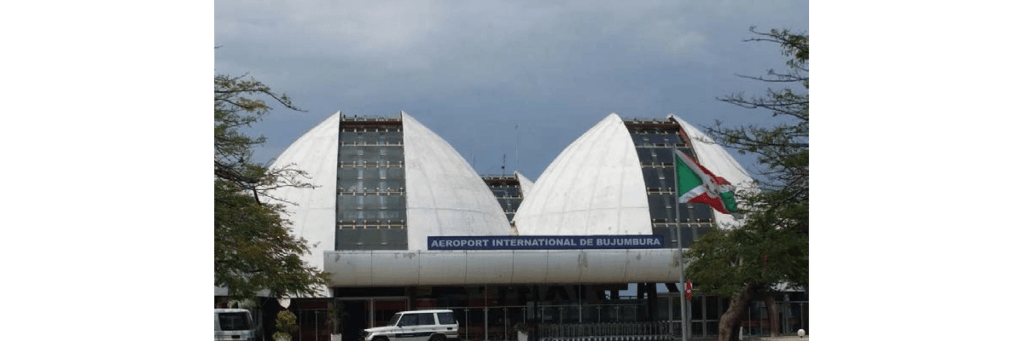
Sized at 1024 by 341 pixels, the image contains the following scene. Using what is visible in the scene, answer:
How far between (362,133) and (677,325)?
549 inches

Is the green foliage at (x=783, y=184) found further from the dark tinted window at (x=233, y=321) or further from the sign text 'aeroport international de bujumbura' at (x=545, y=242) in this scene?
the sign text 'aeroport international de bujumbura' at (x=545, y=242)

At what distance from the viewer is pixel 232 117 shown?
12773 millimetres

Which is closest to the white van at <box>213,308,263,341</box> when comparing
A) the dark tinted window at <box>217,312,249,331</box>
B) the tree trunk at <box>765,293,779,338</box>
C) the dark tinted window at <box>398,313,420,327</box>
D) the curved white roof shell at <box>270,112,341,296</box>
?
the dark tinted window at <box>217,312,249,331</box>

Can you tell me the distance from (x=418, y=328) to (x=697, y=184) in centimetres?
783

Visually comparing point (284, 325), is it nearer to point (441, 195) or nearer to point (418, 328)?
point (418, 328)

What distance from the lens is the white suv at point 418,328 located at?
25.5m

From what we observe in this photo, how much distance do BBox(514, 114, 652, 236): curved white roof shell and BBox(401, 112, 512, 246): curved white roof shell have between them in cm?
192

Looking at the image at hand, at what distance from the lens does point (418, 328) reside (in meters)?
25.7

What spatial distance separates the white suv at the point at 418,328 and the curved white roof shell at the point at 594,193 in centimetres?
1323

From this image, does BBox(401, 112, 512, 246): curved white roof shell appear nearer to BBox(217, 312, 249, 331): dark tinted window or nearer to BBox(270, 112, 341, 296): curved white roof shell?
BBox(270, 112, 341, 296): curved white roof shell

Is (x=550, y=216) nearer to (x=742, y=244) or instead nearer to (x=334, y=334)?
(x=334, y=334)

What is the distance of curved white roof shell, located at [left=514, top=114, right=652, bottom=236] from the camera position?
39.0m

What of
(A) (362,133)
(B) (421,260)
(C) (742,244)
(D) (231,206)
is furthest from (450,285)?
(D) (231,206)

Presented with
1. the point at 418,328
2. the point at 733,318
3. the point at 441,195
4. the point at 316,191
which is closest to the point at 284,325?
the point at 418,328
